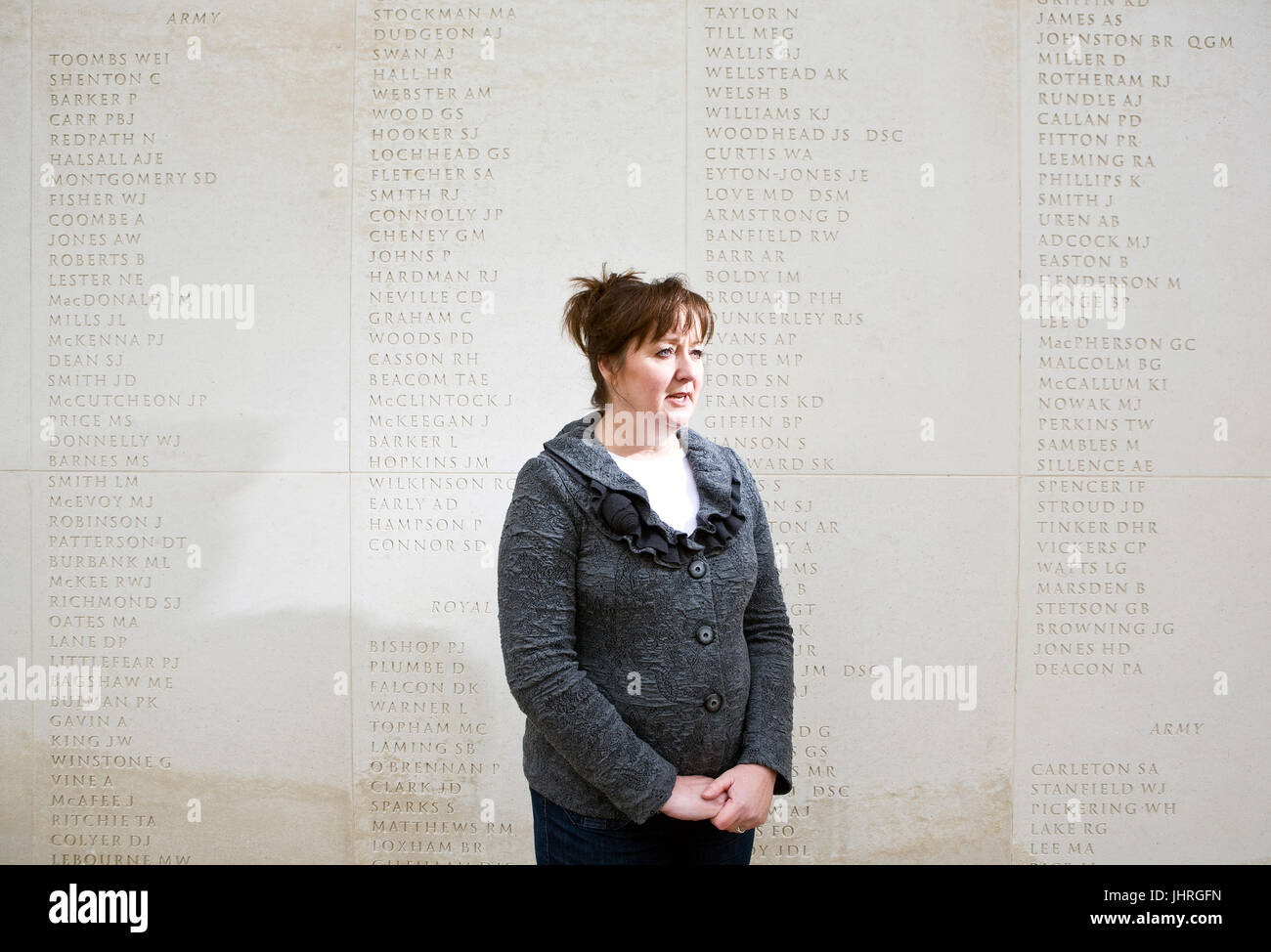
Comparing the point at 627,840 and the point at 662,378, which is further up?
the point at 662,378

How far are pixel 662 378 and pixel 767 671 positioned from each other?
20.4 inches

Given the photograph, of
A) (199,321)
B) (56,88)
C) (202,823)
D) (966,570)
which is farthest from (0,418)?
(966,570)

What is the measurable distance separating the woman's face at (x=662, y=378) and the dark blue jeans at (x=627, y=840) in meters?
0.62

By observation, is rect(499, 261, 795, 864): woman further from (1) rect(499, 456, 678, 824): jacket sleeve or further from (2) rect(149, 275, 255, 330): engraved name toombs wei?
(2) rect(149, 275, 255, 330): engraved name toombs wei

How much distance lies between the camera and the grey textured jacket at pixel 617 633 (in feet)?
4.29

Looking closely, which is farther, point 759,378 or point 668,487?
point 759,378

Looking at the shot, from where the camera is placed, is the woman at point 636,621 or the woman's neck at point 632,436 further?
the woman's neck at point 632,436

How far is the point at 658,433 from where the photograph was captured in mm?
1446

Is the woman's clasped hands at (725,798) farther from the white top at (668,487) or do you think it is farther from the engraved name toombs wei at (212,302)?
the engraved name toombs wei at (212,302)

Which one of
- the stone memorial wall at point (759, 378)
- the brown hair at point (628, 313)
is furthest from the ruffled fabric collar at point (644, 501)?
the stone memorial wall at point (759, 378)

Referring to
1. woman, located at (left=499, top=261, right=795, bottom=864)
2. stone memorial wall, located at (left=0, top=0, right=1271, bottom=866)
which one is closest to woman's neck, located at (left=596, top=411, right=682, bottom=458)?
woman, located at (left=499, top=261, right=795, bottom=864)

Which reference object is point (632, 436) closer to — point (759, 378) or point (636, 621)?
point (636, 621)

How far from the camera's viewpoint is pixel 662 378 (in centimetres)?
138

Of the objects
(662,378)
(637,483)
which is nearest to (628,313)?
(662,378)
